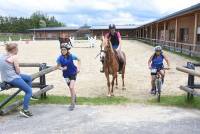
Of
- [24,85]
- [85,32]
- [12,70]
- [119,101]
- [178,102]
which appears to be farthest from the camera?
[85,32]

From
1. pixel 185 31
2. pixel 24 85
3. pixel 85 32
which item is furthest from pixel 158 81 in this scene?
pixel 85 32

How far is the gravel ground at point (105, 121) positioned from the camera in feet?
20.0

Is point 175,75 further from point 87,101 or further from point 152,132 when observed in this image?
point 152,132

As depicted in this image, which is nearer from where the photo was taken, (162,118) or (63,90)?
(162,118)

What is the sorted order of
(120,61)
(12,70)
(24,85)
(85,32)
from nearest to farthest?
(12,70) → (24,85) → (120,61) → (85,32)

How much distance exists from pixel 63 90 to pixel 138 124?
4685mm

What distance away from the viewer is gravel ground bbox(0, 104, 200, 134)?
609cm

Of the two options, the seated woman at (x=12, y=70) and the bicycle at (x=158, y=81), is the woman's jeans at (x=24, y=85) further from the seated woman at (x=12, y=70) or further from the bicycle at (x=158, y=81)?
the bicycle at (x=158, y=81)

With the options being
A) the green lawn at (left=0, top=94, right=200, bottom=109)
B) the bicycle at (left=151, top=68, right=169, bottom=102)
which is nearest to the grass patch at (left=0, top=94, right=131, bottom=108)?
the green lawn at (left=0, top=94, right=200, bottom=109)

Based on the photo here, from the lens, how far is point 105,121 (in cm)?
671

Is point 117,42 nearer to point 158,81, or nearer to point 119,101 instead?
point 158,81

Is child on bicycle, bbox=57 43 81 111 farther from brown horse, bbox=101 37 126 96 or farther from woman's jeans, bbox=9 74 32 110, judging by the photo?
brown horse, bbox=101 37 126 96

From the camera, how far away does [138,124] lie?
21.4 feet

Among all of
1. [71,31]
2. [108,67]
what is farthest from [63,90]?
[71,31]
